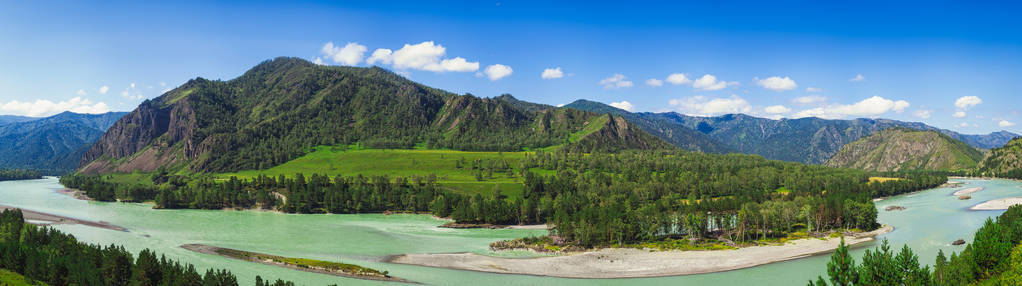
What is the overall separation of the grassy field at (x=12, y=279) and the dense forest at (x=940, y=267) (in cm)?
8093

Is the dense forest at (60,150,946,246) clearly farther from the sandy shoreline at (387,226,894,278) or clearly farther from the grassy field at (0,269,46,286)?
the grassy field at (0,269,46,286)

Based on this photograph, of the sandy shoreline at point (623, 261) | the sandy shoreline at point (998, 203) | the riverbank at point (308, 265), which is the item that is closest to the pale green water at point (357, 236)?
the riverbank at point (308, 265)

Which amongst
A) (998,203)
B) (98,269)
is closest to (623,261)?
(98,269)

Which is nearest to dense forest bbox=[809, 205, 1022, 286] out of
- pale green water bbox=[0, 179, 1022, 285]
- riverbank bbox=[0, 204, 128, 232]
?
pale green water bbox=[0, 179, 1022, 285]

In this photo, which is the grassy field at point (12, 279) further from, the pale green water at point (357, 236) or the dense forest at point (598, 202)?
the dense forest at point (598, 202)

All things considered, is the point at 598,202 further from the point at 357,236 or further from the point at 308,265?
A: the point at 308,265

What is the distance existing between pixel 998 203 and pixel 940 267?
143 meters

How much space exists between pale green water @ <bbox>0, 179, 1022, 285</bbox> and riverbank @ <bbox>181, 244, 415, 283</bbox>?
7.08 ft

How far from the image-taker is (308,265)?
82062 mm

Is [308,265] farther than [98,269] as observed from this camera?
Yes

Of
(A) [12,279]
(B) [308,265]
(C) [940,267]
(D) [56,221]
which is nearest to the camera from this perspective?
(A) [12,279]

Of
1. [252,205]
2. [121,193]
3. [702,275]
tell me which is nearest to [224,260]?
[702,275]

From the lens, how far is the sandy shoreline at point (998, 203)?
153 m

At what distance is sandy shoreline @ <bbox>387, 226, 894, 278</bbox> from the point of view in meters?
81.2
